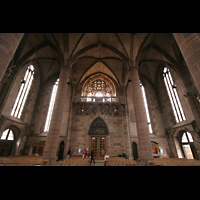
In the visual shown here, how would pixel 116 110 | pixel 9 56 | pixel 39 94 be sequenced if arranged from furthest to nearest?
pixel 39 94
pixel 116 110
pixel 9 56

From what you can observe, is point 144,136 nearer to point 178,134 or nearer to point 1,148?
point 178,134

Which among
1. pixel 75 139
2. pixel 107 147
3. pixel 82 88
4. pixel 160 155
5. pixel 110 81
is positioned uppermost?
pixel 110 81

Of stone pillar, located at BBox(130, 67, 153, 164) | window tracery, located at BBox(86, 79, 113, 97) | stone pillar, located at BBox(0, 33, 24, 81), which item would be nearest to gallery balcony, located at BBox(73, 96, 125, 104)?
window tracery, located at BBox(86, 79, 113, 97)

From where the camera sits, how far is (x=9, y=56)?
2.40 m

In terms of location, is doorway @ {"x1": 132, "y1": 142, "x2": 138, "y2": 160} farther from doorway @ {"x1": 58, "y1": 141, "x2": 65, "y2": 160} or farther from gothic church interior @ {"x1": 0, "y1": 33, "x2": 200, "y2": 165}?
doorway @ {"x1": 58, "y1": 141, "x2": 65, "y2": 160}

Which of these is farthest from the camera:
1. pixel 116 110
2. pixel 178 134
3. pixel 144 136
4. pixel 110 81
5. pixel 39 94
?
pixel 110 81

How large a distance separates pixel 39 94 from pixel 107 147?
507 inches

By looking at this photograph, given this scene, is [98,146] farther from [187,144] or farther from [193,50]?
[193,50]

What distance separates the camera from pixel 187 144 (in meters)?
12.4

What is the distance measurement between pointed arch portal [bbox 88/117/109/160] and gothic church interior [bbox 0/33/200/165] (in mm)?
120

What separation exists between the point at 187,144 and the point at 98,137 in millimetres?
10576

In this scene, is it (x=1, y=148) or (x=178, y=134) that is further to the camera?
(x=178, y=134)
